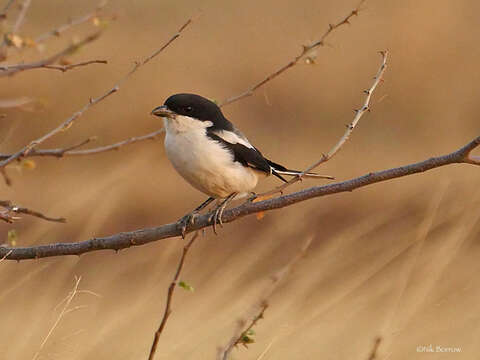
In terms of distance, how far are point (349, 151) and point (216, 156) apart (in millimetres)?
7761

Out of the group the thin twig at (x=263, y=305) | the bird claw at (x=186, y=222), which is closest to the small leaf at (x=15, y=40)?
the thin twig at (x=263, y=305)

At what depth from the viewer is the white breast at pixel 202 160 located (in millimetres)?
4223

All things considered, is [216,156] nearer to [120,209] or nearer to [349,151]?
[120,209]

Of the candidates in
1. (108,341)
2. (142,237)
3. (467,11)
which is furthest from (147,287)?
(467,11)

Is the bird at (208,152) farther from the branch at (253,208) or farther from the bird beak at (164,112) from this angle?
the branch at (253,208)

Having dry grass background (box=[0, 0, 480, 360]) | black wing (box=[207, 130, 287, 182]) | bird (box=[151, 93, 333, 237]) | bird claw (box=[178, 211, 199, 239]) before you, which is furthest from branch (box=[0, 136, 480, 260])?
black wing (box=[207, 130, 287, 182])

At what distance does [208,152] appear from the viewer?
4.28 meters

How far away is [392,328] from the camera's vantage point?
4336mm

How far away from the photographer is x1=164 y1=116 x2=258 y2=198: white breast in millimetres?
4223

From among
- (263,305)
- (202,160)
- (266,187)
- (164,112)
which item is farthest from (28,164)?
(266,187)

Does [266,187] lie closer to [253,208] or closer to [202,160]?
[202,160]

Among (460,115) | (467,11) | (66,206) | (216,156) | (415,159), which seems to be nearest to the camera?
(216,156)

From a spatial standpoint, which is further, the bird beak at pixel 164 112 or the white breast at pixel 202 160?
the bird beak at pixel 164 112

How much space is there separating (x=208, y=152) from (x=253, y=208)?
1.18 metres
